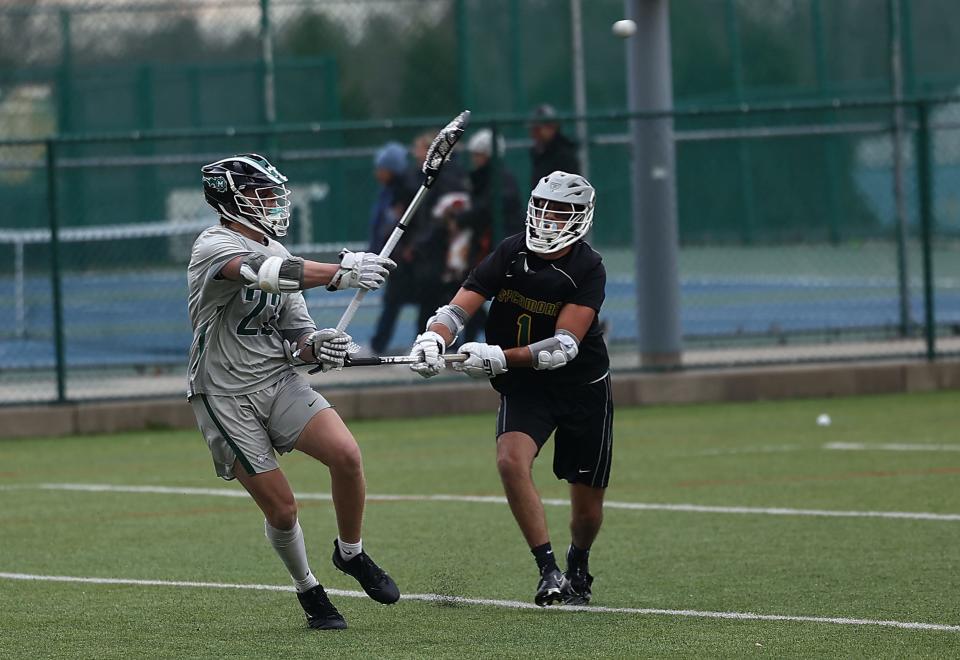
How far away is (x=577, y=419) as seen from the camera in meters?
7.35

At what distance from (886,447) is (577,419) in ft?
16.7

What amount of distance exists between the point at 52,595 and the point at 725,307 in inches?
465

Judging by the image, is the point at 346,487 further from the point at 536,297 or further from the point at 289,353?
the point at 536,297

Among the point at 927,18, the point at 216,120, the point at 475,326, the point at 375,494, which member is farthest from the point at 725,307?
the point at 927,18

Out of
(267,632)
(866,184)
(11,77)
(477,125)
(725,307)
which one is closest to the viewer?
(267,632)

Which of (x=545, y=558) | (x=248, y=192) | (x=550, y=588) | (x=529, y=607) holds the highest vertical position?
(x=248, y=192)

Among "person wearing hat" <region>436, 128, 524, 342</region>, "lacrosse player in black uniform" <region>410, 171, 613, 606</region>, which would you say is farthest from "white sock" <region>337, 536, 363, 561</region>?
"person wearing hat" <region>436, 128, 524, 342</region>

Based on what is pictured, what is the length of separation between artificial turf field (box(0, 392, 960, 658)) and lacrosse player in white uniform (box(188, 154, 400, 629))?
37cm

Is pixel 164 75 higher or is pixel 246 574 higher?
pixel 164 75

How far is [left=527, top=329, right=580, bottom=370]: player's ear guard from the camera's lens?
6977 millimetres

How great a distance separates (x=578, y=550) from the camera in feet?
24.4

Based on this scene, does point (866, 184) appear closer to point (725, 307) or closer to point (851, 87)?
point (851, 87)

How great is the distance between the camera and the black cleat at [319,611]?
685 centimetres

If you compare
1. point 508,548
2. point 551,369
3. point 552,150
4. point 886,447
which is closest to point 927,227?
point 552,150
